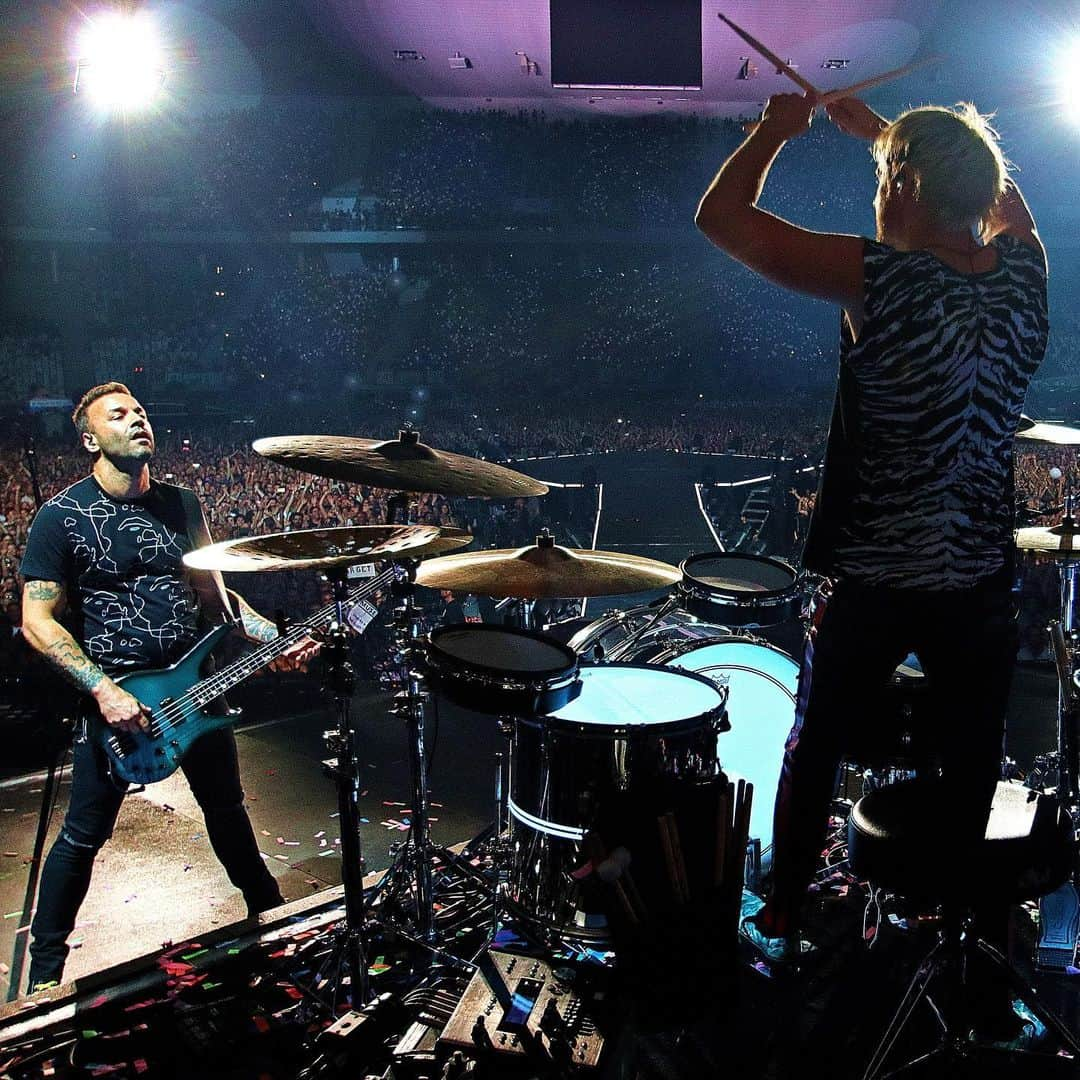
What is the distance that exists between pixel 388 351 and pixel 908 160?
1695cm

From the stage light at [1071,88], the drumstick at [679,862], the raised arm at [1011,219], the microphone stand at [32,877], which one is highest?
the stage light at [1071,88]

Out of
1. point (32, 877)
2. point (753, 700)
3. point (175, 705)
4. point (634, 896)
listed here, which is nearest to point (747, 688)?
point (753, 700)

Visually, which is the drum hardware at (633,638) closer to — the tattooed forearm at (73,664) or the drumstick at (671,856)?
the drumstick at (671,856)

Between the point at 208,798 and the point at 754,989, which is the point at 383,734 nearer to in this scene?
the point at 208,798

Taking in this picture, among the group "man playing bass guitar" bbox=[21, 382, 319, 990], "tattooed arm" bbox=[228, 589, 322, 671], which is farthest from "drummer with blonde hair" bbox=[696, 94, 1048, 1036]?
"tattooed arm" bbox=[228, 589, 322, 671]

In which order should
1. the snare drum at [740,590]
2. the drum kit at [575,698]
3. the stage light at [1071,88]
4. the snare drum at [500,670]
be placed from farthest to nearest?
the stage light at [1071,88], the snare drum at [740,590], the snare drum at [500,670], the drum kit at [575,698]

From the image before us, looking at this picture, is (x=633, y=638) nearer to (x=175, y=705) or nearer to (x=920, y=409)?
(x=175, y=705)

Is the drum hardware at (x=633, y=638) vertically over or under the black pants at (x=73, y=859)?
over

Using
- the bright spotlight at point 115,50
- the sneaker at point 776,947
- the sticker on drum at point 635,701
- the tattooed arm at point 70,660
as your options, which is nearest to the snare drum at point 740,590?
the sticker on drum at point 635,701

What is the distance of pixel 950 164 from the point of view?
1633mm

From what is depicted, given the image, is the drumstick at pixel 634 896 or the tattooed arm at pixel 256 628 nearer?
the drumstick at pixel 634 896

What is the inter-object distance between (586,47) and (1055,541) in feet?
28.8

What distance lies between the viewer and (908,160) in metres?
1.67

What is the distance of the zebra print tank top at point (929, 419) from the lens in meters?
1.63
